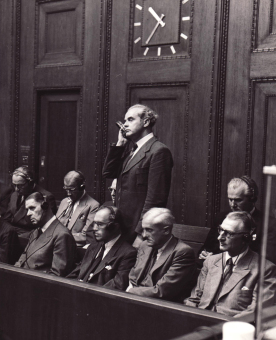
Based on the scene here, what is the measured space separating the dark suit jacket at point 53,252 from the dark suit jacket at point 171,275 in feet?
2.12

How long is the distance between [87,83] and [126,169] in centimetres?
214

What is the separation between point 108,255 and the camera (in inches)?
143

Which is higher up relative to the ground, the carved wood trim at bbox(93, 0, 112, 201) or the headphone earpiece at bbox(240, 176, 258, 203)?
the carved wood trim at bbox(93, 0, 112, 201)

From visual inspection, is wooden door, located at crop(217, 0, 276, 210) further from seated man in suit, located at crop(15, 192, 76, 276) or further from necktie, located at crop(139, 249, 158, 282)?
seated man in suit, located at crop(15, 192, 76, 276)

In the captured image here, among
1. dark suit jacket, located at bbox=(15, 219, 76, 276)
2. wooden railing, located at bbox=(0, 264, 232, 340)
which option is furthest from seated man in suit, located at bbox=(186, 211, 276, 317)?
dark suit jacket, located at bbox=(15, 219, 76, 276)

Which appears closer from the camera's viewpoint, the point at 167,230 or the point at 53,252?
the point at 167,230

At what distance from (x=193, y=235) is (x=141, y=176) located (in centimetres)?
131

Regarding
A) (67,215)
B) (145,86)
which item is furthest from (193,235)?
(145,86)

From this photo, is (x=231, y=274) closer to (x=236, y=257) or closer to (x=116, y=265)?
(x=236, y=257)

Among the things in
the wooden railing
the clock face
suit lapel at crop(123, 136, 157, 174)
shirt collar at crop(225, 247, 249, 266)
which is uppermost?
the clock face

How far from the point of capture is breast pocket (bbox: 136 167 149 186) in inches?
146

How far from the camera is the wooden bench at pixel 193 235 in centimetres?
471

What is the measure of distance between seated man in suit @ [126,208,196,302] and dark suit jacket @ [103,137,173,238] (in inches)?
7.9

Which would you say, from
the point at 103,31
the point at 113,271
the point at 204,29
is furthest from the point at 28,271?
the point at 103,31
